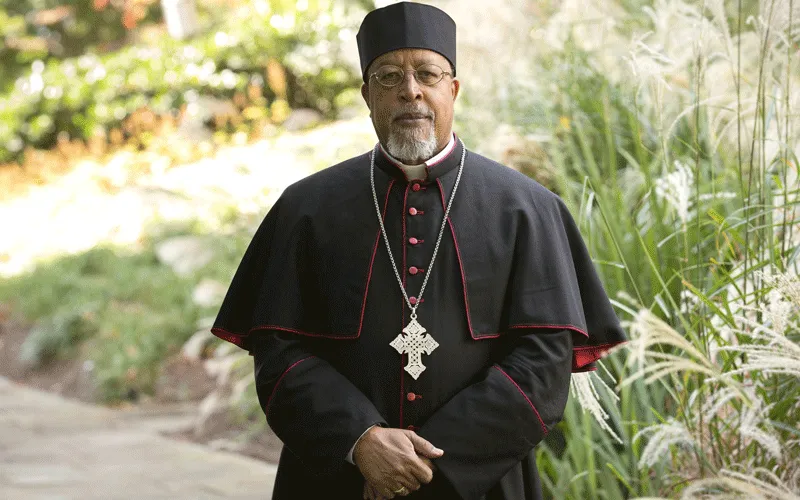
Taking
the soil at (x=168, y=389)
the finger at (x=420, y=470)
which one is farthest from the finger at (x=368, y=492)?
the soil at (x=168, y=389)

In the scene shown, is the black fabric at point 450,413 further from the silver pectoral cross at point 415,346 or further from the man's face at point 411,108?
the man's face at point 411,108

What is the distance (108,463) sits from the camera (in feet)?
17.0

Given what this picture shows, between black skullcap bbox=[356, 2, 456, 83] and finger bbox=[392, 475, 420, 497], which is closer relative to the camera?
finger bbox=[392, 475, 420, 497]

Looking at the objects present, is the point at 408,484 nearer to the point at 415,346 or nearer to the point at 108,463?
the point at 415,346

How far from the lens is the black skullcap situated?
2.21 metres

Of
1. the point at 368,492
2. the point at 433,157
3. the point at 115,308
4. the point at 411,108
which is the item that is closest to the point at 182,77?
the point at 115,308

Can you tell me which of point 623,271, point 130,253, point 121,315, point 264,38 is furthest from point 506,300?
point 264,38

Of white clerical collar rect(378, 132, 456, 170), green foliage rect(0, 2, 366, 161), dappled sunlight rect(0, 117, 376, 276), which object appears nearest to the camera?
white clerical collar rect(378, 132, 456, 170)

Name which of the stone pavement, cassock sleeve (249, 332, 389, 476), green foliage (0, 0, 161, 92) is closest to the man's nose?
cassock sleeve (249, 332, 389, 476)

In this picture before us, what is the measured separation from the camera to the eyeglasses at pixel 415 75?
220 centimetres

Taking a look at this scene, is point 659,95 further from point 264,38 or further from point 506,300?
point 264,38

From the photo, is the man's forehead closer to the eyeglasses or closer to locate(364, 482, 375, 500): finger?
the eyeglasses

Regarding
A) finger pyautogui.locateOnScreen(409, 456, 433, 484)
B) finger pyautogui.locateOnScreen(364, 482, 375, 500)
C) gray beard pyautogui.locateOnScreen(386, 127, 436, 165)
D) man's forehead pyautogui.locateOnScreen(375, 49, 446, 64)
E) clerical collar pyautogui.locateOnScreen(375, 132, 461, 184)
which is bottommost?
finger pyautogui.locateOnScreen(364, 482, 375, 500)

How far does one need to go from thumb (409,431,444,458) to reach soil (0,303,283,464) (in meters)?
3.12
